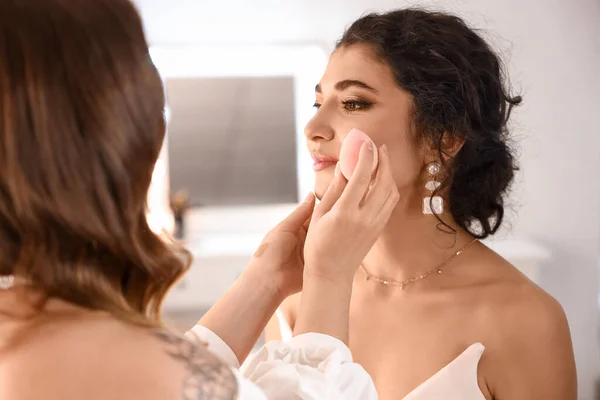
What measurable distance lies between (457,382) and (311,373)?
1.53ft

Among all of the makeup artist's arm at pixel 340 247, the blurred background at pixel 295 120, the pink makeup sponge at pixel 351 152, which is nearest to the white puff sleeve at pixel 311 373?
the makeup artist's arm at pixel 340 247

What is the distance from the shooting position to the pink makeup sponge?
1046 millimetres

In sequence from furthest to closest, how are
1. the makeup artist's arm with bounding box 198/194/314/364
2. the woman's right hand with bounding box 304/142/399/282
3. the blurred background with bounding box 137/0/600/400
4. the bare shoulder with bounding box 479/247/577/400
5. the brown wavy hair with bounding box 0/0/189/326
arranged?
the blurred background with bounding box 137/0/600/400 → the bare shoulder with bounding box 479/247/577/400 → the makeup artist's arm with bounding box 198/194/314/364 → the woman's right hand with bounding box 304/142/399/282 → the brown wavy hair with bounding box 0/0/189/326

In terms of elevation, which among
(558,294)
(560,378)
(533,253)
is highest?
(560,378)

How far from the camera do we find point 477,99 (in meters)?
1.29

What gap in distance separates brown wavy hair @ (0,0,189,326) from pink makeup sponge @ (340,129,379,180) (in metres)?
0.46

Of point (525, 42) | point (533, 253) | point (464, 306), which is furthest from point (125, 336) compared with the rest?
point (525, 42)

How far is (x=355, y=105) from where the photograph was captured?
1260 millimetres

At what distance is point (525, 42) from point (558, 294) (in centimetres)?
106

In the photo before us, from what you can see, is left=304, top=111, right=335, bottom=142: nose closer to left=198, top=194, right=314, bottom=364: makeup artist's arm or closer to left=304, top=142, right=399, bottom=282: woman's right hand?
left=198, top=194, right=314, bottom=364: makeup artist's arm

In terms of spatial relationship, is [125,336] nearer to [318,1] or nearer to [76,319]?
[76,319]

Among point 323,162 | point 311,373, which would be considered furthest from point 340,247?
point 323,162

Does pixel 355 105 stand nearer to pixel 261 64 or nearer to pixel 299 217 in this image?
pixel 299 217

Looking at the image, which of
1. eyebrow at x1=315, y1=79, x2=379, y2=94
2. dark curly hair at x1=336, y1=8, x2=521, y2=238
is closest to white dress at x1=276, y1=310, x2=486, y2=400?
dark curly hair at x1=336, y1=8, x2=521, y2=238
